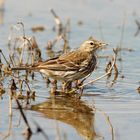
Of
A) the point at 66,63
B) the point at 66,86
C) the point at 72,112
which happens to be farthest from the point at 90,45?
the point at 72,112

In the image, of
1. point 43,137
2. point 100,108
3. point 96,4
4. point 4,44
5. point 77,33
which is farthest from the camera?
point 96,4

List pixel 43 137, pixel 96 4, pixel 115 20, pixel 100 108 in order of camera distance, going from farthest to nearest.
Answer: pixel 96 4, pixel 115 20, pixel 100 108, pixel 43 137

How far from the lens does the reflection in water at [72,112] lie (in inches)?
320

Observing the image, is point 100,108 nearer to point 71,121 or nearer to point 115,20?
point 71,121

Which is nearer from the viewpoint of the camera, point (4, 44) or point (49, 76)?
point (49, 76)

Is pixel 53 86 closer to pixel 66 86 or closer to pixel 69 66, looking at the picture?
pixel 66 86

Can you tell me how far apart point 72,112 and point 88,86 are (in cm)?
174

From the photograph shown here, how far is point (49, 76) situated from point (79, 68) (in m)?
0.53

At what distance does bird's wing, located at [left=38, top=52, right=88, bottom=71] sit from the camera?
10.1m

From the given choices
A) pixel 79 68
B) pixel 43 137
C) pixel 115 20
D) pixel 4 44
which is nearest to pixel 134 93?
pixel 79 68

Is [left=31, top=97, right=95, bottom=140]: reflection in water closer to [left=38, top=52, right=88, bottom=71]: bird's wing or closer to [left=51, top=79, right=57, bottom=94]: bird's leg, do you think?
[left=51, top=79, right=57, bottom=94]: bird's leg

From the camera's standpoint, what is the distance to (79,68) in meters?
10.4

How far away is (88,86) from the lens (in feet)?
34.6

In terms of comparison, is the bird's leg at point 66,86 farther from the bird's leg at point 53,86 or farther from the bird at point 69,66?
the bird's leg at point 53,86
